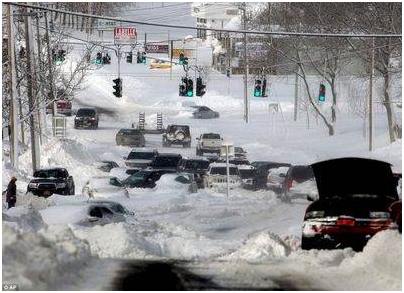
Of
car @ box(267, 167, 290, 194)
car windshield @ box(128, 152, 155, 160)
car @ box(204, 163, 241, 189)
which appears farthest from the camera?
car windshield @ box(128, 152, 155, 160)

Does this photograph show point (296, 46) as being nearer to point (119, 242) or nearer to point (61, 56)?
point (61, 56)

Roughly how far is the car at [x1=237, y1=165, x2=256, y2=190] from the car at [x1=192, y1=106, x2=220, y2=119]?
5021 centimetres

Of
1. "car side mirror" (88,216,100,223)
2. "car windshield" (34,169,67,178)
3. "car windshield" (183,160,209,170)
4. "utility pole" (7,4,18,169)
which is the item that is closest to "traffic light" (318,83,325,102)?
"car windshield" (183,160,209,170)

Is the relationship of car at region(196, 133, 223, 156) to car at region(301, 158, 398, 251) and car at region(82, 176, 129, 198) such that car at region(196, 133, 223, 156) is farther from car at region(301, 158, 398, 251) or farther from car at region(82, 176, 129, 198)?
car at region(301, 158, 398, 251)

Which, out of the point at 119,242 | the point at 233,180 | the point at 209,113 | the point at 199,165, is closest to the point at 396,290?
the point at 119,242

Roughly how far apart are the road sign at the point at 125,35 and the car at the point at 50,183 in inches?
2884

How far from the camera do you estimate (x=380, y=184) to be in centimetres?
2142

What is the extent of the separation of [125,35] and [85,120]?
41693mm

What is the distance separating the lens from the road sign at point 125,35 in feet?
389

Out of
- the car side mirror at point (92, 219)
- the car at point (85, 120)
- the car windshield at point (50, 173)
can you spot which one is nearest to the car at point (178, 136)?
the car at point (85, 120)

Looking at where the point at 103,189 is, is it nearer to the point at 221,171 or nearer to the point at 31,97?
the point at 221,171

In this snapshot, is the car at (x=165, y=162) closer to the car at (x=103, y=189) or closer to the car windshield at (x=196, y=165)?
the car windshield at (x=196, y=165)

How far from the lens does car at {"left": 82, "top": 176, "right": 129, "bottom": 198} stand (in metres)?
38.9

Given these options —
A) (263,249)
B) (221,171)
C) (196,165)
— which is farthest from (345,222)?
(196,165)
